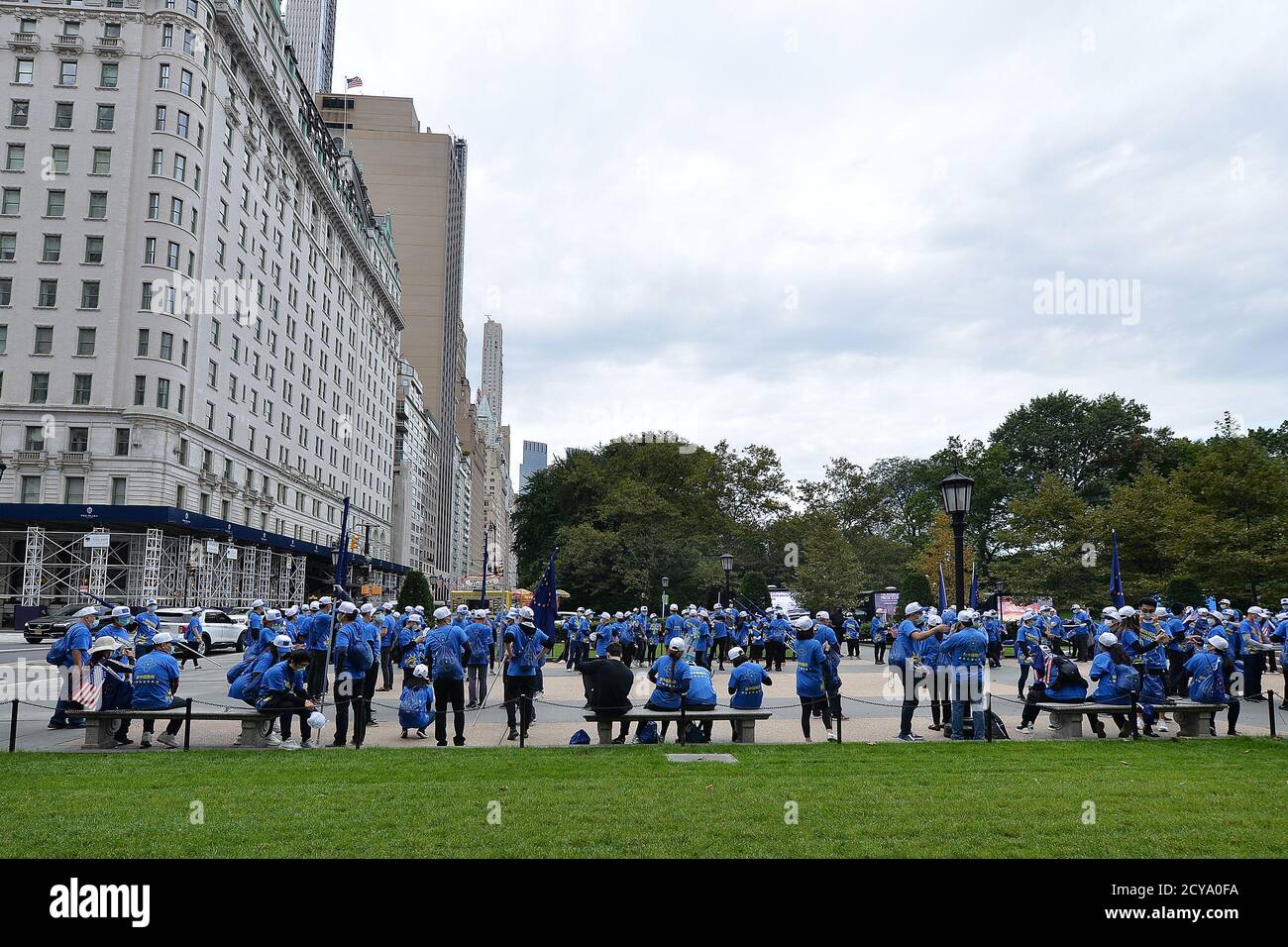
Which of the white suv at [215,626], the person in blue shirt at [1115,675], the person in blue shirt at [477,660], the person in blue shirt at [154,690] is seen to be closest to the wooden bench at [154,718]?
the person in blue shirt at [154,690]

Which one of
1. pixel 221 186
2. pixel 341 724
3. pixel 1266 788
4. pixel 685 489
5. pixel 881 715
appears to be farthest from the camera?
pixel 685 489

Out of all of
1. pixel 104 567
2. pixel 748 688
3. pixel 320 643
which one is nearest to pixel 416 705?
pixel 320 643

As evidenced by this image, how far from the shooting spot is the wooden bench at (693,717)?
13.0 m

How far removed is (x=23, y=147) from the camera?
5050cm

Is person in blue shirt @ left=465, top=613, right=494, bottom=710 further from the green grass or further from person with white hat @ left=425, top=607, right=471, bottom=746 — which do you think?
the green grass

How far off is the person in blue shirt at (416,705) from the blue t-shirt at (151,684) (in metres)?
3.33

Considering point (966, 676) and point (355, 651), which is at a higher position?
point (355, 651)

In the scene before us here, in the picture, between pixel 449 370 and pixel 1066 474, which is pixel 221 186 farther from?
pixel 449 370

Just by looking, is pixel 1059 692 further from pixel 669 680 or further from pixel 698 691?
pixel 669 680

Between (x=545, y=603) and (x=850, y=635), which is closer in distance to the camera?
(x=545, y=603)

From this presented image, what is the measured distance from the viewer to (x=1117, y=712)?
1358cm

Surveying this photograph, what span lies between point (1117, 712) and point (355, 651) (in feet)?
37.1

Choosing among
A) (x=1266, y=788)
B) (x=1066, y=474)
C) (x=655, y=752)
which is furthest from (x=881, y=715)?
(x=1066, y=474)
